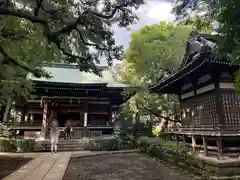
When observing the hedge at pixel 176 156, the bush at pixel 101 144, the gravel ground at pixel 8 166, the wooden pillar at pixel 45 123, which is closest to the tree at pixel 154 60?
the bush at pixel 101 144

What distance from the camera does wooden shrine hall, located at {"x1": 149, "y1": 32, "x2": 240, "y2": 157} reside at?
8484 millimetres

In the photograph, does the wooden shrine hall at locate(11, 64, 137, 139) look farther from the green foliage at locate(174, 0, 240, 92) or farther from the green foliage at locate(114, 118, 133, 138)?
the green foliage at locate(174, 0, 240, 92)

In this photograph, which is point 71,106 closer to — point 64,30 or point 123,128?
point 123,128

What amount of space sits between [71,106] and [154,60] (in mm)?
10027

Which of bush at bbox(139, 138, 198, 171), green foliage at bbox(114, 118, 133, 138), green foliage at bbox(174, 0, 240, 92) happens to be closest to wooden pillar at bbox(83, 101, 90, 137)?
green foliage at bbox(114, 118, 133, 138)

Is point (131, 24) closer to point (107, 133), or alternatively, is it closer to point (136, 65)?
point (107, 133)

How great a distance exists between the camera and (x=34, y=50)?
33.3 feet

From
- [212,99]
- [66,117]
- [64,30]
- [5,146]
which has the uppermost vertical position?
[64,30]

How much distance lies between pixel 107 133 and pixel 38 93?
7237 mm

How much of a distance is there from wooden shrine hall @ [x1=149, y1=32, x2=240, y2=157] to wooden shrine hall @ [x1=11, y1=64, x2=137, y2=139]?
8053mm

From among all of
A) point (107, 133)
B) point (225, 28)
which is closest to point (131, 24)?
point (225, 28)

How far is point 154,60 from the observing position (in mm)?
22094

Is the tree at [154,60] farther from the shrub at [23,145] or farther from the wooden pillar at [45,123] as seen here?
the shrub at [23,145]

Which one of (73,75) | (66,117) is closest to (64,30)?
(66,117)
